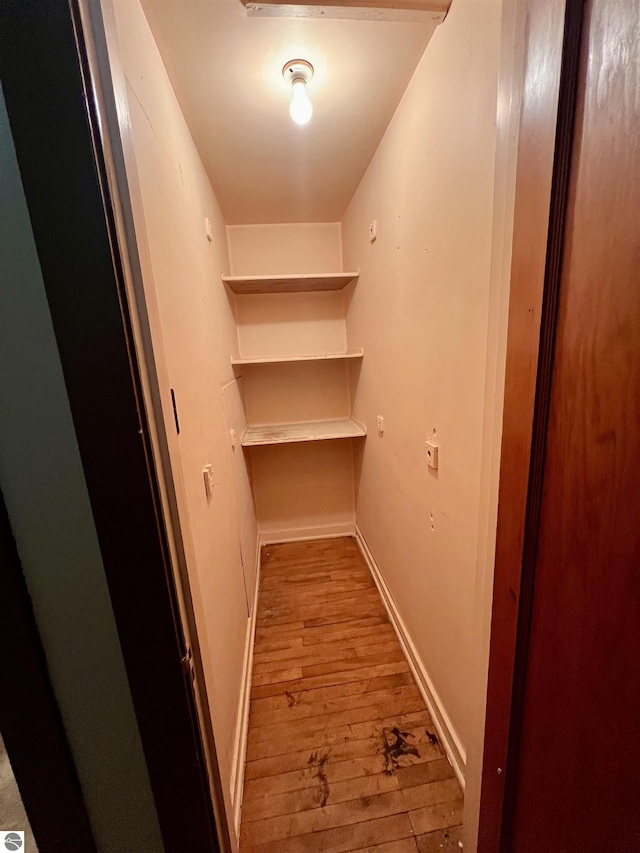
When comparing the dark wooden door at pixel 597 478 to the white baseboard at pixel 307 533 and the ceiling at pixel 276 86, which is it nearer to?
the ceiling at pixel 276 86

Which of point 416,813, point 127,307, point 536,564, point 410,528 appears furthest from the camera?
point 410,528

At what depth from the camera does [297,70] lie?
3.62 ft

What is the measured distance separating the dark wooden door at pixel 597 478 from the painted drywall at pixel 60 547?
0.81 m

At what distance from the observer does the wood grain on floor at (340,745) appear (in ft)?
3.45

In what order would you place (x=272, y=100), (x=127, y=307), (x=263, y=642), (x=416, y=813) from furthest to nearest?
(x=263, y=642) < (x=272, y=100) < (x=416, y=813) < (x=127, y=307)

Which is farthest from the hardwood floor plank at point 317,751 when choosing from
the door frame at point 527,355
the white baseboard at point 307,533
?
the white baseboard at point 307,533

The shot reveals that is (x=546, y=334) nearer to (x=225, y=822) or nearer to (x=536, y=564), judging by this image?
(x=536, y=564)

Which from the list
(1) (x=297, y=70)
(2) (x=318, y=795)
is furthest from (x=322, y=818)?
(1) (x=297, y=70)

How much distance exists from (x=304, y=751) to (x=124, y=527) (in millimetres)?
1431

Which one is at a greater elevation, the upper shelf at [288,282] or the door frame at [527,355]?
the upper shelf at [288,282]

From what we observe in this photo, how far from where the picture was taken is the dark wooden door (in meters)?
0.41

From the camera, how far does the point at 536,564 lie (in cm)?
61

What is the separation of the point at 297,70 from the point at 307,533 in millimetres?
2837

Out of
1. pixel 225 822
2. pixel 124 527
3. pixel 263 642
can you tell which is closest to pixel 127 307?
pixel 124 527
